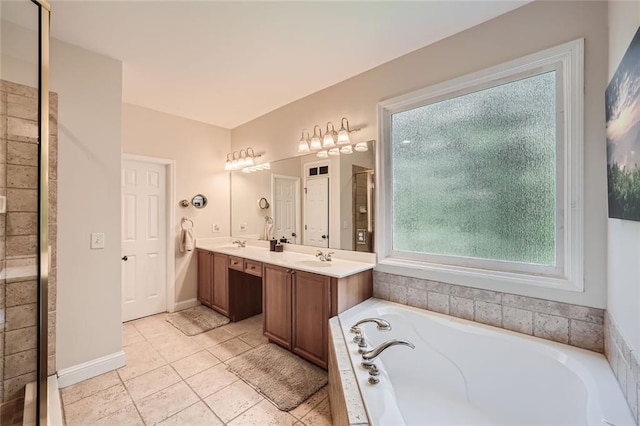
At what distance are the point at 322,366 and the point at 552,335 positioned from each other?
1570 mm

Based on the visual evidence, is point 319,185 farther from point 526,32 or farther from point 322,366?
point 526,32

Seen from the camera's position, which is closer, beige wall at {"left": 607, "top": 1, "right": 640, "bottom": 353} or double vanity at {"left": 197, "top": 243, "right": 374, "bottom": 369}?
beige wall at {"left": 607, "top": 1, "right": 640, "bottom": 353}

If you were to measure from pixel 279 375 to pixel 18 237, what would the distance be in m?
2.00

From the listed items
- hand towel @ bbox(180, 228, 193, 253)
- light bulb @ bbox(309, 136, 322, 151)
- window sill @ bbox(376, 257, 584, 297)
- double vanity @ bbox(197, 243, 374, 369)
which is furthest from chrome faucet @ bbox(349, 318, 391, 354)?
hand towel @ bbox(180, 228, 193, 253)

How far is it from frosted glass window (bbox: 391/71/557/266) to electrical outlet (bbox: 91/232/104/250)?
2.50 m

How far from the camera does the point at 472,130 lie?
198 centimetres

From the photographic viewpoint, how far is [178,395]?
1.89 m

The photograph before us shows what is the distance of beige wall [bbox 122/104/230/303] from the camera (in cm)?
322

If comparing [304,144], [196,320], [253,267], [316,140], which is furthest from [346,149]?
[196,320]

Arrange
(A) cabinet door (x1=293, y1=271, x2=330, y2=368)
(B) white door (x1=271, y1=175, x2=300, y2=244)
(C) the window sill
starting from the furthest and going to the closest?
(B) white door (x1=271, y1=175, x2=300, y2=244) < (A) cabinet door (x1=293, y1=271, x2=330, y2=368) < (C) the window sill

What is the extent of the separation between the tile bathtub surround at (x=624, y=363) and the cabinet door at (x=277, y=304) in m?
2.02

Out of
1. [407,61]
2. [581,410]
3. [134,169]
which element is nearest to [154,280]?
[134,169]

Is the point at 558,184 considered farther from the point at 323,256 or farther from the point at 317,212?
the point at 317,212

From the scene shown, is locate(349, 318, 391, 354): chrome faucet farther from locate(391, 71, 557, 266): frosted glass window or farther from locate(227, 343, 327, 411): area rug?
locate(391, 71, 557, 266): frosted glass window
